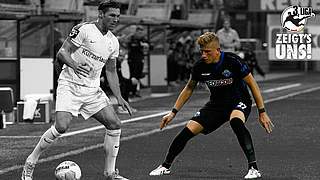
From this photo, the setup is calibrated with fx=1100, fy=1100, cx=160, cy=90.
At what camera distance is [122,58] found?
2753 cm

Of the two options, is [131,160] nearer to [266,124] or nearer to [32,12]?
[266,124]

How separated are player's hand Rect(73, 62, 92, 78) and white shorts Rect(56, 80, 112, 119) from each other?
13 cm

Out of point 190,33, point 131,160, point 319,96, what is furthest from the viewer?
point 190,33

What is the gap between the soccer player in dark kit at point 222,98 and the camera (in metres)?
12.5

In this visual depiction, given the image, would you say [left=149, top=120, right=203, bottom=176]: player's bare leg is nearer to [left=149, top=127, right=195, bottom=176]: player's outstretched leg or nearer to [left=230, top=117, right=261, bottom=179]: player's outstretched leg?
[left=149, top=127, right=195, bottom=176]: player's outstretched leg

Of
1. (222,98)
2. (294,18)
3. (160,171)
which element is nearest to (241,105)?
(222,98)

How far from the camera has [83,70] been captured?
471 inches

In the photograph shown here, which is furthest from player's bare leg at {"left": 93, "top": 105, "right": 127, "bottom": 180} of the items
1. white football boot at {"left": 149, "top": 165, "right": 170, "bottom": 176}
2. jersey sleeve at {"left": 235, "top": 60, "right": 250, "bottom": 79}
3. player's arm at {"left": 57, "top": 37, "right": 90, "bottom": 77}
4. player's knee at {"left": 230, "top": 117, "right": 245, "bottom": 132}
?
jersey sleeve at {"left": 235, "top": 60, "right": 250, "bottom": 79}

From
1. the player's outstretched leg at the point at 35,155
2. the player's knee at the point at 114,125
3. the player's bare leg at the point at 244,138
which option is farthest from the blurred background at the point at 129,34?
the player's outstretched leg at the point at 35,155

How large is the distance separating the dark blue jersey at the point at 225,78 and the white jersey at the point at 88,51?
1277 millimetres

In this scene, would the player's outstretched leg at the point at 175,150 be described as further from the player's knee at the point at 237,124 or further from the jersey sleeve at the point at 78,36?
the jersey sleeve at the point at 78,36

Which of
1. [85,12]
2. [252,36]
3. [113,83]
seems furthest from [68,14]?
[252,36]

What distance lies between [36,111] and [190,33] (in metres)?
19.1

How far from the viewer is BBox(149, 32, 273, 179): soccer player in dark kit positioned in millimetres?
12523
